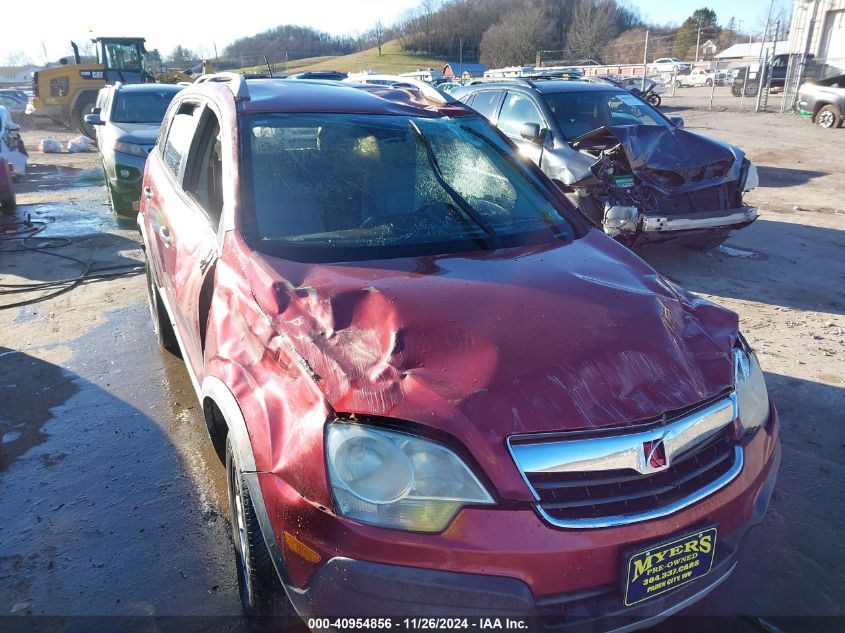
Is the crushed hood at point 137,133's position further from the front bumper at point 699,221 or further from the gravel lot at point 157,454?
the front bumper at point 699,221

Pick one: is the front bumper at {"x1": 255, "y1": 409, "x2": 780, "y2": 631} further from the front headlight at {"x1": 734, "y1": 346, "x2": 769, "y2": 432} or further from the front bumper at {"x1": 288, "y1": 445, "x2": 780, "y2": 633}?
the front headlight at {"x1": 734, "y1": 346, "x2": 769, "y2": 432}

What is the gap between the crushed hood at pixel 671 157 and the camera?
20.7ft

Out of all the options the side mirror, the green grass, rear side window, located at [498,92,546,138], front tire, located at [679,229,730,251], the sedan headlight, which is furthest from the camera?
the green grass

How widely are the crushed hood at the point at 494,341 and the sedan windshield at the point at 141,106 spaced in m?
8.47

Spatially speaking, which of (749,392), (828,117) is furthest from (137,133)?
(828,117)

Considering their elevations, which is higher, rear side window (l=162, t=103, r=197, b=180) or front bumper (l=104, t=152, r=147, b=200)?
rear side window (l=162, t=103, r=197, b=180)

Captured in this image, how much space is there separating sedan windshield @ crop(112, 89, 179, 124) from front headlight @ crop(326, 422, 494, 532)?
9.05 metres

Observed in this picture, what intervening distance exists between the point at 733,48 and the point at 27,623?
7110 centimetres

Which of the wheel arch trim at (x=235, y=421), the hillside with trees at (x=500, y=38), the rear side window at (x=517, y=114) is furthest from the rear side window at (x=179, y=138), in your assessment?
the hillside with trees at (x=500, y=38)

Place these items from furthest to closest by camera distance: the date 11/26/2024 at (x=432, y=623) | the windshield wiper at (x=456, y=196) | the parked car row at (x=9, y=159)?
the parked car row at (x=9, y=159) < the windshield wiper at (x=456, y=196) < the date 11/26/2024 at (x=432, y=623)

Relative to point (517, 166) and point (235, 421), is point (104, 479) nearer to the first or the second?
point (235, 421)

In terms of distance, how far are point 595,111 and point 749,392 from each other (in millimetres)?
6141

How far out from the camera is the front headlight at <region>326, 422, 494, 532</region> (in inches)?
66.7

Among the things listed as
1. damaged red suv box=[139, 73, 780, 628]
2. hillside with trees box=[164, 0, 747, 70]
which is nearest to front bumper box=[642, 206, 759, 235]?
damaged red suv box=[139, 73, 780, 628]
